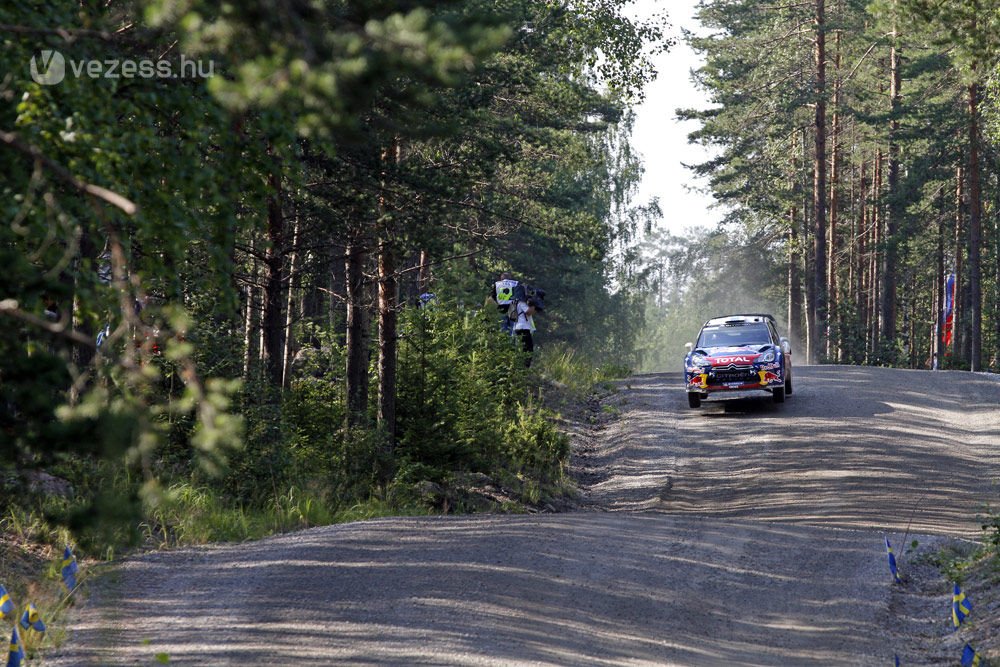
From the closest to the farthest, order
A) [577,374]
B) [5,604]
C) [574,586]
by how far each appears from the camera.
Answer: [5,604] → [574,586] → [577,374]

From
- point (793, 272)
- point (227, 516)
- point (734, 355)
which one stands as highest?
point (793, 272)

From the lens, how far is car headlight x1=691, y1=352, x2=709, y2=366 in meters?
23.5

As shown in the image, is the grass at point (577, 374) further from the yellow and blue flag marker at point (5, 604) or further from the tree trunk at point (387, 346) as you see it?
the yellow and blue flag marker at point (5, 604)

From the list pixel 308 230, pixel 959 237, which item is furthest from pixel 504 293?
pixel 959 237

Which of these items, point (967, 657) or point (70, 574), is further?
point (70, 574)

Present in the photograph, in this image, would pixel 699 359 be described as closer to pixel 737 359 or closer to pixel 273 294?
pixel 737 359

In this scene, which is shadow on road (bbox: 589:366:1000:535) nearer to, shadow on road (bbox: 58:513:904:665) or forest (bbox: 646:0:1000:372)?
shadow on road (bbox: 58:513:904:665)

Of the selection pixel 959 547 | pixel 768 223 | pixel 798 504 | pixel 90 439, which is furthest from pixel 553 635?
pixel 768 223

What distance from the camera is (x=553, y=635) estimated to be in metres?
8.50

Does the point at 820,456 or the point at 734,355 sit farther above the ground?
the point at 734,355

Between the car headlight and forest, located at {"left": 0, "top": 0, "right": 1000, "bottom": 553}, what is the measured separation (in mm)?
3160

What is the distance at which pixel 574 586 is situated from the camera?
1002cm

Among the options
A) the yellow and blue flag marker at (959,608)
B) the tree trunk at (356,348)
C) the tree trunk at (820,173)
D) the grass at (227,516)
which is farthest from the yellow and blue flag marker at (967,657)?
the tree trunk at (820,173)

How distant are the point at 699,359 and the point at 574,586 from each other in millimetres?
14111
